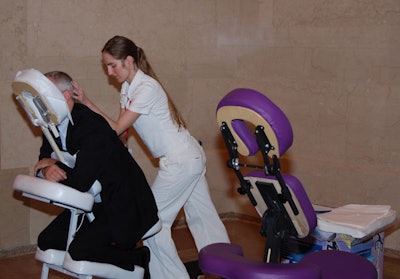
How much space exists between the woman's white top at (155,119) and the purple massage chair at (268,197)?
0.89 m

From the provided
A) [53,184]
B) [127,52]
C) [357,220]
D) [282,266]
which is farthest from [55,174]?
[357,220]

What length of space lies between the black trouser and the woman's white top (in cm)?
65

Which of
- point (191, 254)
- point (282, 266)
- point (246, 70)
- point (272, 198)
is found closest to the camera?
point (282, 266)

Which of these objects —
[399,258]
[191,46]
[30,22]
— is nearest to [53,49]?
[30,22]

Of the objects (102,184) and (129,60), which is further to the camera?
(129,60)

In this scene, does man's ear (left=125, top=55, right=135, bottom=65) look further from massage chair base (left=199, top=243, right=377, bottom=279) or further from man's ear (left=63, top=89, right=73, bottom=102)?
massage chair base (left=199, top=243, right=377, bottom=279)

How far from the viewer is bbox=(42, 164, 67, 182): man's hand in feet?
10.3

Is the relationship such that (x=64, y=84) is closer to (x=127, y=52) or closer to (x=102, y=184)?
(x=102, y=184)

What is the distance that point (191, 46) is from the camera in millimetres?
5602

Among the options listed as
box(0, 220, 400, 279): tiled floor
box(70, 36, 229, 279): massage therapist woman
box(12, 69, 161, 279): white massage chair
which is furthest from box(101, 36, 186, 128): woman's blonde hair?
box(0, 220, 400, 279): tiled floor

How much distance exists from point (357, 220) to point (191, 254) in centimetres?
139

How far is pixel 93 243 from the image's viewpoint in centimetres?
323

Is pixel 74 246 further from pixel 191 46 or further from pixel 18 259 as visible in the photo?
pixel 191 46

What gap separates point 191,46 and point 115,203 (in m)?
2.56
